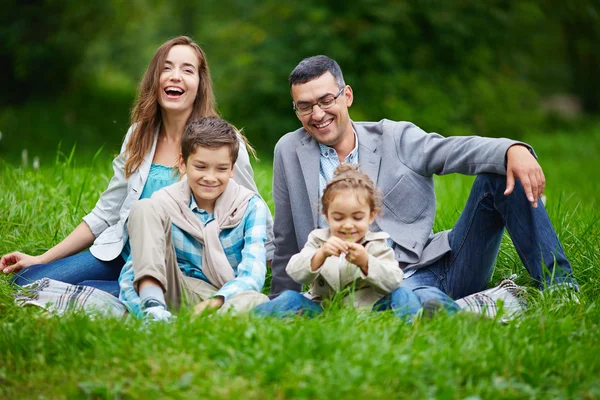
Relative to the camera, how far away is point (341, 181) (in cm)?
340

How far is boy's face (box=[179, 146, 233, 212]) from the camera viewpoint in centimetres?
372

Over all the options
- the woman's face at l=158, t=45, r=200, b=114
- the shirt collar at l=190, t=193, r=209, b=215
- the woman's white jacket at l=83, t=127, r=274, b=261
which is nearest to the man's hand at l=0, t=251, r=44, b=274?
the woman's white jacket at l=83, t=127, r=274, b=261

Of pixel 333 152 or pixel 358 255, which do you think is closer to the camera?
pixel 358 255

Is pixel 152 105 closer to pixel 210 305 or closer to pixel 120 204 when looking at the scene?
pixel 120 204

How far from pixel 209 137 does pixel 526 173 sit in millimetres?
1619

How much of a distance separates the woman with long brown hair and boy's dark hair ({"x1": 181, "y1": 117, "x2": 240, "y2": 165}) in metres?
0.43

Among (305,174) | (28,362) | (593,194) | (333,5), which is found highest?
(333,5)

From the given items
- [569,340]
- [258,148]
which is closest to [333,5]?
[258,148]

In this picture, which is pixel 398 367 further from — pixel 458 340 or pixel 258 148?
pixel 258 148

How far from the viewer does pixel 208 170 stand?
374 cm

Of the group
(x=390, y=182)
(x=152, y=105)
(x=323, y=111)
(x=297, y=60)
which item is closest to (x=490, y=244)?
(x=390, y=182)

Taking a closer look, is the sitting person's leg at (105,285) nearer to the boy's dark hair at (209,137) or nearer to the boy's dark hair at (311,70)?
the boy's dark hair at (209,137)

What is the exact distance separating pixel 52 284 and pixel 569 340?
8.81 ft

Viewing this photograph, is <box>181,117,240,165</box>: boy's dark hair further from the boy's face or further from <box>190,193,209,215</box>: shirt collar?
<box>190,193,209,215</box>: shirt collar
